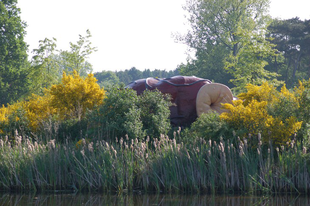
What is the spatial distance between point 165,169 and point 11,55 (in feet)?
83.6

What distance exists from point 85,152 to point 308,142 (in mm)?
5262

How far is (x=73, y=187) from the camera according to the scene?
A: 31.8 ft

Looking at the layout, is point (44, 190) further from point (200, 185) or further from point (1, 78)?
point (1, 78)

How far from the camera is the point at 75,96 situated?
46.1 ft

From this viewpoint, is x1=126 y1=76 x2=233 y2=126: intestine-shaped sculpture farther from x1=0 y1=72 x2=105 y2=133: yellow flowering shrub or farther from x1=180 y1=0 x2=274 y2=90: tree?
x1=180 y1=0 x2=274 y2=90: tree

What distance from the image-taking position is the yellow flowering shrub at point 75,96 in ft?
46.2

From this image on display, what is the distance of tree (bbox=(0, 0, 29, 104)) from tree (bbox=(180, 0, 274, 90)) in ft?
53.9

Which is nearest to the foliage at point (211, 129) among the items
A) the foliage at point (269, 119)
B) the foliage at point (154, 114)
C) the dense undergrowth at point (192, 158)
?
the dense undergrowth at point (192, 158)

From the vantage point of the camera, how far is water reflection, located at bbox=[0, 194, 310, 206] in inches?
326

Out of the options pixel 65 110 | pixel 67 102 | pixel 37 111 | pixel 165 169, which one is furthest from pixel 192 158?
pixel 37 111

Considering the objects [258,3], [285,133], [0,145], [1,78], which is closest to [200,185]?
[285,133]

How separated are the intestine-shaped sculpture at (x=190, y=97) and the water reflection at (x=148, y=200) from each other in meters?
5.75

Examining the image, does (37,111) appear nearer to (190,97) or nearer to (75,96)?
(75,96)

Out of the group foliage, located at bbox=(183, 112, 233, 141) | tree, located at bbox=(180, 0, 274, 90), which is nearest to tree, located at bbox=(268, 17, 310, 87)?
tree, located at bbox=(180, 0, 274, 90)
